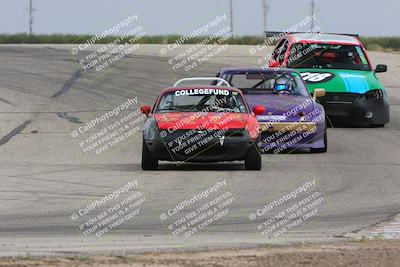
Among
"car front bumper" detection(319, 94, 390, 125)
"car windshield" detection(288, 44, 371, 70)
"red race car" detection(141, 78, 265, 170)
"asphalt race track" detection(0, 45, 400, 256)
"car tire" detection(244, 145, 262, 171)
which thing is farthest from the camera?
"car windshield" detection(288, 44, 371, 70)

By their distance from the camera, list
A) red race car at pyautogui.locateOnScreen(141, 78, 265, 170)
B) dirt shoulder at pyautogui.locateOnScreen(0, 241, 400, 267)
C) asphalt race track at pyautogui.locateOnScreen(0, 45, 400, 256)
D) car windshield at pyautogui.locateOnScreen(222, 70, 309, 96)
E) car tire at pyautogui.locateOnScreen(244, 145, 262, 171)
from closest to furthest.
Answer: dirt shoulder at pyautogui.locateOnScreen(0, 241, 400, 267)
asphalt race track at pyautogui.locateOnScreen(0, 45, 400, 256)
red race car at pyautogui.locateOnScreen(141, 78, 265, 170)
car tire at pyautogui.locateOnScreen(244, 145, 262, 171)
car windshield at pyautogui.locateOnScreen(222, 70, 309, 96)

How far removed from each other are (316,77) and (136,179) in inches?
306

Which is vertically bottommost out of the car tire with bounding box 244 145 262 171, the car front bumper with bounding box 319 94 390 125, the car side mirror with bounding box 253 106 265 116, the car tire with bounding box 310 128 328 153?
the car front bumper with bounding box 319 94 390 125

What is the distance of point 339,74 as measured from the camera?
2150 cm

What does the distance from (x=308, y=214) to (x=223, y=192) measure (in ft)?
5.65

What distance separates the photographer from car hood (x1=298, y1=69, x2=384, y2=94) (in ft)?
69.1

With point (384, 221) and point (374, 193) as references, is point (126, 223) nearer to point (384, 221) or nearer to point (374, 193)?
point (384, 221)

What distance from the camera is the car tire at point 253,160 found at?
49.1 feet

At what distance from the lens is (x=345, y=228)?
1044 centimetres

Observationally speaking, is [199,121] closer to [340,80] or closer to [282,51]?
[340,80]

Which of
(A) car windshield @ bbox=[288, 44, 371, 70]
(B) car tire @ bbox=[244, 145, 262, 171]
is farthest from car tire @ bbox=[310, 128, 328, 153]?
(A) car windshield @ bbox=[288, 44, 371, 70]

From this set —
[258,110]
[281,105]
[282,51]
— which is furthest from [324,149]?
[282,51]

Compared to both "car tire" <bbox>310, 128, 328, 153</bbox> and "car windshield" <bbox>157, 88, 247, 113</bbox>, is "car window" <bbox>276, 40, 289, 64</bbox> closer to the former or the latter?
"car tire" <bbox>310, 128, 328, 153</bbox>

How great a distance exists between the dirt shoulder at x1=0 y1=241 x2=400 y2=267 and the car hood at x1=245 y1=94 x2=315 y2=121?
8.62 m
